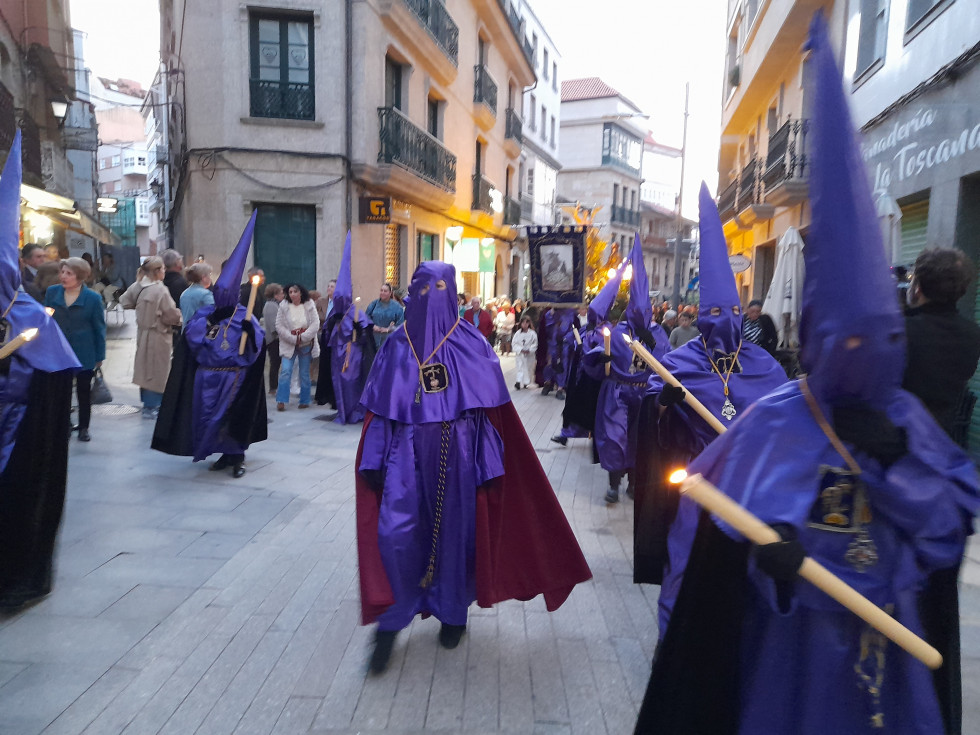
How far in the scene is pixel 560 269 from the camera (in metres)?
13.2

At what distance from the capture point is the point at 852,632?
2.05m

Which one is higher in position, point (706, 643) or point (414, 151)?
point (414, 151)

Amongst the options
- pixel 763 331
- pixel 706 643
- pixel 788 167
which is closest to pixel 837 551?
pixel 706 643

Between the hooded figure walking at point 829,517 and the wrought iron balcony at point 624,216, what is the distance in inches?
1959

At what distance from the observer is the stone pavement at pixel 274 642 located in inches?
123

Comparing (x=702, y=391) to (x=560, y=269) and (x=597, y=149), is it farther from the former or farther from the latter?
(x=597, y=149)

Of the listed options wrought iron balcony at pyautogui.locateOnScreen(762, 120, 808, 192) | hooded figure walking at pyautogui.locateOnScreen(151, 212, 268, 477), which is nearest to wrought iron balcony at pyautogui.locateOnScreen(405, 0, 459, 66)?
wrought iron balcony at pyautogui.locateOnScreen(762, 120, 808, 192)

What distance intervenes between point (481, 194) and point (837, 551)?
23.5 m

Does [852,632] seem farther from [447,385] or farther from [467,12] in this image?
[467,12]

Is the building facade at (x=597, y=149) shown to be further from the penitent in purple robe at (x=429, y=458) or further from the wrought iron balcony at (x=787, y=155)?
the penitent in purple robe at (x=429, y=458)

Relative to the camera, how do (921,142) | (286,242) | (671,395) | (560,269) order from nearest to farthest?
1. (671,395)
2. (921,142)
3. (560,269)
4. (286,242)

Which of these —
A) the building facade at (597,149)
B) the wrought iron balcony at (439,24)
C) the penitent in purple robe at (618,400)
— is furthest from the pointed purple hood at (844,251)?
the building facade at (597,149)

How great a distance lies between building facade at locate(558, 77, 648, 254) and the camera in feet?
163

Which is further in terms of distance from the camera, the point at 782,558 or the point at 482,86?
the point at 482,86
